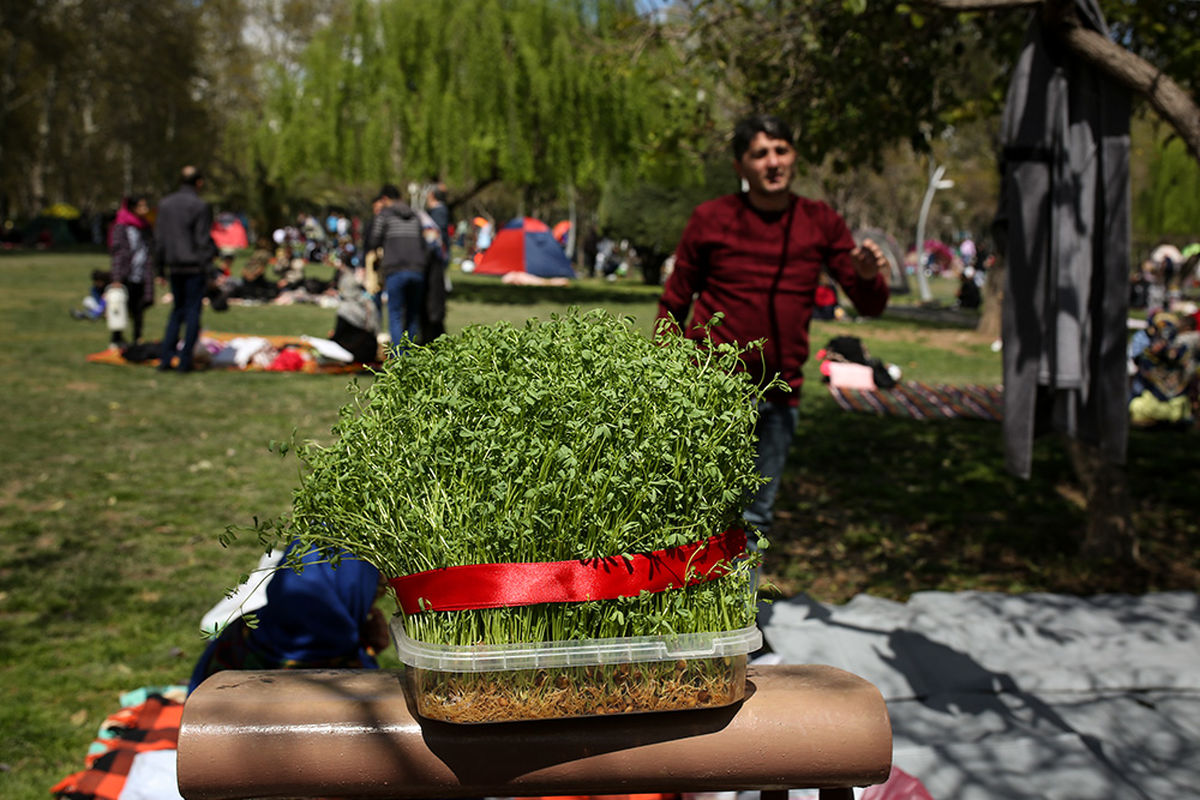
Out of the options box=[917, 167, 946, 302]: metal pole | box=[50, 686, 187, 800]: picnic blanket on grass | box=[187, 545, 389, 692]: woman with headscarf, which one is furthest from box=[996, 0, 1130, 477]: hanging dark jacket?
box=[917, 167, 946, 302]: metal pole

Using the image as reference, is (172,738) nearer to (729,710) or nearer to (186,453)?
(729,710)

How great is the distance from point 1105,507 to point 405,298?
23.4 feet

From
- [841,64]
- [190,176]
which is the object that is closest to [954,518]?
[841,64]

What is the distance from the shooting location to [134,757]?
2.98 m

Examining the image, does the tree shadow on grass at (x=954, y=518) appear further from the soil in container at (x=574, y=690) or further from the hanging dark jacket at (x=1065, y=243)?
the soil in container at (x=574, y=690)

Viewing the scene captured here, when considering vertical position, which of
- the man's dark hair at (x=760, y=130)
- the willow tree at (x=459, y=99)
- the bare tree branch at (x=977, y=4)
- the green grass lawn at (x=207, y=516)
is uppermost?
the willow tree at (x=459, y=99)

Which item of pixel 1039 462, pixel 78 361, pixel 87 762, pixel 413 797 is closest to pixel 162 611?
pixel 87 762

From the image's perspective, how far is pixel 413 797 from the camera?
1.70 metres

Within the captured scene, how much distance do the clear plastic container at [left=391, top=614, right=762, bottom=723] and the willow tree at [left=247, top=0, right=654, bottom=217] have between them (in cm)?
2079

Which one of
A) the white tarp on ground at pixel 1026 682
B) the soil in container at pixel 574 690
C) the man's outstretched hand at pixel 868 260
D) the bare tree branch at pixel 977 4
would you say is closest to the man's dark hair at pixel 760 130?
the man's outstretched hand at pixel 868 260

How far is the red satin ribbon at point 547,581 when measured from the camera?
1.61m

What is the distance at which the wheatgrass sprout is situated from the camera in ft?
5.34

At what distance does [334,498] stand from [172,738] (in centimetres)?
187

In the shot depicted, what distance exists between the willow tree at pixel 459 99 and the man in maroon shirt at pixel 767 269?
1844cm
